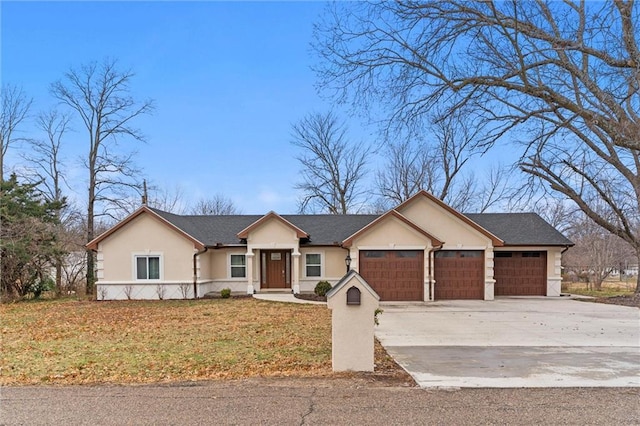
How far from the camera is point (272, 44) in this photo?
36.8 feet

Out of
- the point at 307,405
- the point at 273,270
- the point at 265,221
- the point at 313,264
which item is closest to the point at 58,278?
the point at 273,270

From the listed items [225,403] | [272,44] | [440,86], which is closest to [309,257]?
[272,44]

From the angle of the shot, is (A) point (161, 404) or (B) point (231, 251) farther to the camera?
(B) point (231, 251)

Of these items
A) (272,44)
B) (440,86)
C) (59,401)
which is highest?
(272,44)

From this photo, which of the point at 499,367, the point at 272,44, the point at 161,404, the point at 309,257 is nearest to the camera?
the point at 161,404

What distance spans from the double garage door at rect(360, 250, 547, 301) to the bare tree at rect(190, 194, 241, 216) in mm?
31626

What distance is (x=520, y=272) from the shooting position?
71.7 ft

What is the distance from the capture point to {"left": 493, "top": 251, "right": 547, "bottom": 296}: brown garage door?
21703 mm

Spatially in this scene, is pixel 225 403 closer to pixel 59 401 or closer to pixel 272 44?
pixel 59 401

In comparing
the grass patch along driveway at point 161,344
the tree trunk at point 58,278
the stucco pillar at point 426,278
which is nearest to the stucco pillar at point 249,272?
the grass patch along driveway at point 161,344

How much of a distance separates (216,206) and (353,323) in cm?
4297

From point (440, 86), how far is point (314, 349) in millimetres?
6014

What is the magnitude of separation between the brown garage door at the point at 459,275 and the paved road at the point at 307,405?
14.1 m

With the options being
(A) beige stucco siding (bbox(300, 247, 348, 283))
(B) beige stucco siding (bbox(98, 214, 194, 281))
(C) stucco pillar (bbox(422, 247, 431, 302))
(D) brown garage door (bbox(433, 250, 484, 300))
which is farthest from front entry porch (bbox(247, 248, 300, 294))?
(D) brown garage door (bbox(433, 250, 484, 300))
